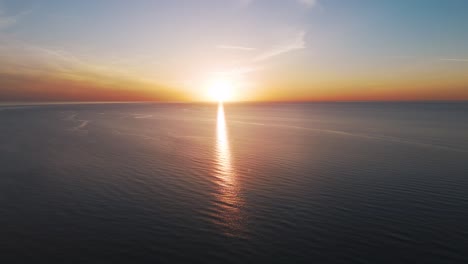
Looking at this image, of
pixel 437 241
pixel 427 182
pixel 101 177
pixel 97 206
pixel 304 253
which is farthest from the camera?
pixel 101 177

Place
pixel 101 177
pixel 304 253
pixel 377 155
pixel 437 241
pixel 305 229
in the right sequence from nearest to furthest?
pixel 304 253, pixel 437 241, pixel 305 229, pixel 101 177, pixel 377 155

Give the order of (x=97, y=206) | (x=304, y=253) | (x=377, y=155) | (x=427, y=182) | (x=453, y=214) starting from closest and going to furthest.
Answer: (x=304, y=253), (x=453, y=214), (x=97, y=206), (x=427, y=182), (x=377, y=155)

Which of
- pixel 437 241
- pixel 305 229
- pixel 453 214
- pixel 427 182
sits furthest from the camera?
pixel 427 182

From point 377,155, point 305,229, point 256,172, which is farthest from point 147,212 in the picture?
point 377,155

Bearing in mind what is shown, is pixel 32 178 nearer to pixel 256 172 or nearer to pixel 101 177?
pixel 101 177

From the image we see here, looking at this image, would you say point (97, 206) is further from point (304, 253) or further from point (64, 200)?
point (304, 253)

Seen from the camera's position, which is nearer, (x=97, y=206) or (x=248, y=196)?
(x=97, y=206)

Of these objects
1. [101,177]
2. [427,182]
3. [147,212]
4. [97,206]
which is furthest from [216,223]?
[427,182]

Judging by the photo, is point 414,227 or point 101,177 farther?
point 101,177

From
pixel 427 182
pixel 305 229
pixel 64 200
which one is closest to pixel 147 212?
pixel 64 200
